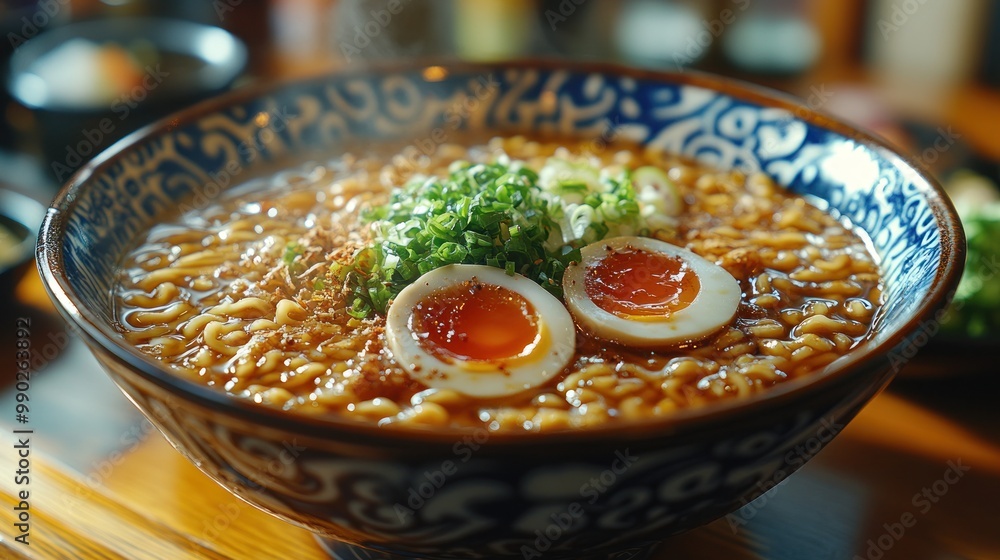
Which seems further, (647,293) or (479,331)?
(647,293)

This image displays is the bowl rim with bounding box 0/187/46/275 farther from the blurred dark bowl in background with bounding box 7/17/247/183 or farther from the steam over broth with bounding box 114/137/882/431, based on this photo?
the steam over broth with bounding box 114/137/882/431

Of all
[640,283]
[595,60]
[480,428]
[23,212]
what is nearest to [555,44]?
[595,60]

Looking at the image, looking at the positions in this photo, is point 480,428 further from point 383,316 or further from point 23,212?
point 23,212

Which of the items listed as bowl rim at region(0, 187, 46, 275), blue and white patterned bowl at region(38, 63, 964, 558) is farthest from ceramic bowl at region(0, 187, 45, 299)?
blue and white patterned bowl at region(38, 63, 964, 558)

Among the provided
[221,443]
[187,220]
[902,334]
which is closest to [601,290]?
[902,334]

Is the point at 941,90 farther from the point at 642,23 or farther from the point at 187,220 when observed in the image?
the point at 187,220

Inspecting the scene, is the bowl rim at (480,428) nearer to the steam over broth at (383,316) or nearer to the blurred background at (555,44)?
the steam over broth at (383,316)

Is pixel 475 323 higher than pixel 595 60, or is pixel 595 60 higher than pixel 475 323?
pixel 595 60
